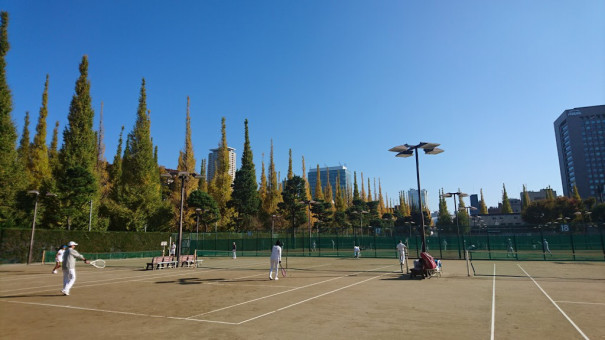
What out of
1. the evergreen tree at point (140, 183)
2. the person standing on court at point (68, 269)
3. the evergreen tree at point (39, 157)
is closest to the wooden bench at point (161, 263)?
the person standing on court at point (68, 269)

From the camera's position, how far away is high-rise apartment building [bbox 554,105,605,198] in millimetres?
162125

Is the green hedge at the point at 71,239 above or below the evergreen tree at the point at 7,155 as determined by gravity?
below

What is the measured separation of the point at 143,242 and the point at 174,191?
19.5 m

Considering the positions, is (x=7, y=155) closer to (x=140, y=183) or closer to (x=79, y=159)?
(x=79, y=159)

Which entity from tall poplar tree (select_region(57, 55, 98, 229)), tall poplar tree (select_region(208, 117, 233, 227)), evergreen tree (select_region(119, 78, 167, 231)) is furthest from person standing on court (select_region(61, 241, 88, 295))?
tall poplar tree (select_region(208, 117, 233, 227))

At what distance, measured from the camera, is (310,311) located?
8.67m

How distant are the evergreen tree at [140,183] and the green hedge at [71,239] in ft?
14.9

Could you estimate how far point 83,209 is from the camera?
40.3 meters

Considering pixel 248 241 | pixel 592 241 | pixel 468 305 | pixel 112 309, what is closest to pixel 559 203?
pixel 592 241

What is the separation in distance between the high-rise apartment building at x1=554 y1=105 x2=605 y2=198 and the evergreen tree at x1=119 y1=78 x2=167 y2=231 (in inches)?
7215

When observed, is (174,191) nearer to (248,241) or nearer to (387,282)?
(248,241)

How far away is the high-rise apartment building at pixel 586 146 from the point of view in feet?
532

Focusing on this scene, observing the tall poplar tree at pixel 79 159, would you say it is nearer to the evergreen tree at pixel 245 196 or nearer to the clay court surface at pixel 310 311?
the evergreen tree at pixel 245 196

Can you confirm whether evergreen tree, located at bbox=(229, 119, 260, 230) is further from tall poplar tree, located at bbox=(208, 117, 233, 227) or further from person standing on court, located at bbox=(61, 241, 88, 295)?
person standing on court, located at bbox=(61, 241, 88, 295)
